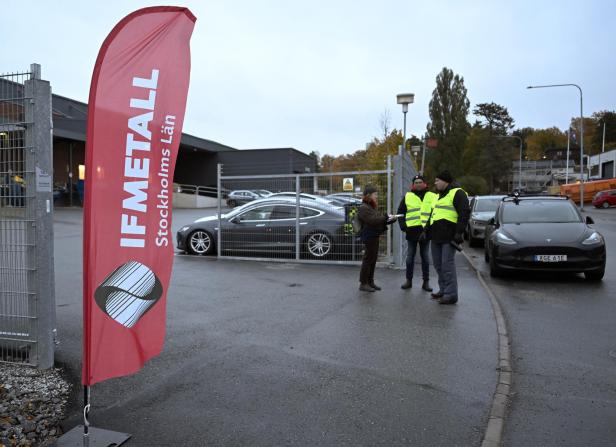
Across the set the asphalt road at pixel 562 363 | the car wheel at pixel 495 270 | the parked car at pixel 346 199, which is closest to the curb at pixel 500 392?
the asphalt road at pixel 562 363

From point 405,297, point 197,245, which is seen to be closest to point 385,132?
point 197,245

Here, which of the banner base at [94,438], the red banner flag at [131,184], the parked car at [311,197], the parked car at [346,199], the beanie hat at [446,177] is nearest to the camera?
the red banner flag at [131,184]

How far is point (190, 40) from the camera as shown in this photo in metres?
3.45

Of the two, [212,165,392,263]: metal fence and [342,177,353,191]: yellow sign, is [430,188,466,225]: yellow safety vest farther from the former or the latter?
[342,177,353,191]: yellow sign

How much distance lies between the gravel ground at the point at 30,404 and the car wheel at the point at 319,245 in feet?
22.9

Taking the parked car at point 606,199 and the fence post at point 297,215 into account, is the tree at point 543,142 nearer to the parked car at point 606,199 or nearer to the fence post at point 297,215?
the parked car at point 606,199

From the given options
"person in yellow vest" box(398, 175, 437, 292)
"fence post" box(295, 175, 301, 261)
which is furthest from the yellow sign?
"person in yellow vest" box(398, 175, 437, 292)

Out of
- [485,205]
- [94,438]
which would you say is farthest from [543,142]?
[94,438]

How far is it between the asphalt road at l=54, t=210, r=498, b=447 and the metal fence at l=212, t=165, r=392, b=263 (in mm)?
2991

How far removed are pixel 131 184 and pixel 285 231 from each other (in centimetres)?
795

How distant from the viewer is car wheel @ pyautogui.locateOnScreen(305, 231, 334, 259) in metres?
10.7

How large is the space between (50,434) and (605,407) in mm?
3889

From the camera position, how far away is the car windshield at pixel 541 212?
9.36m

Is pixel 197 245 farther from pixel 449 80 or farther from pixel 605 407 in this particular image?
pixel 449 80
